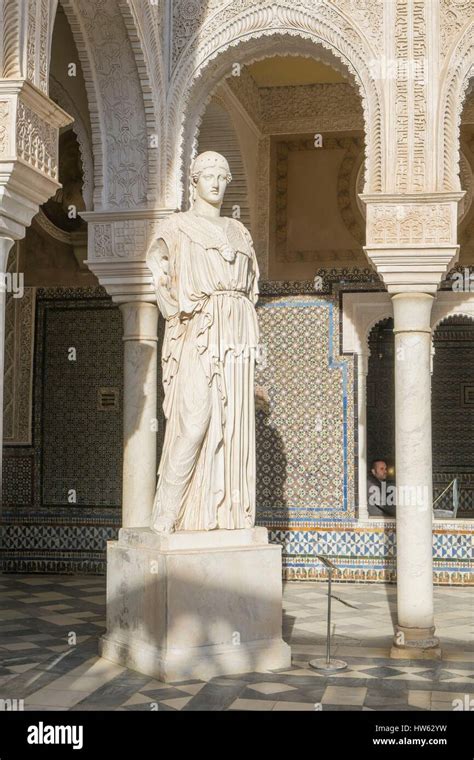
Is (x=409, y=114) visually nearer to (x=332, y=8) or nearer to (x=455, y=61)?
(x=455, y=61)

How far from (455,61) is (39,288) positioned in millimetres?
4243

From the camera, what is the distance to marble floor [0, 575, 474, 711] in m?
3.85

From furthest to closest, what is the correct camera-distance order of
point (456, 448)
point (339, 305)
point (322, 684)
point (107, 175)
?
point (456, 448)
point (339, 305)
point (107, 175)
point (322, 684)

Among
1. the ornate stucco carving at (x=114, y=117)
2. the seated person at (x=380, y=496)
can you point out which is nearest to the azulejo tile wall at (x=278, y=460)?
the seated person at (x=380, y=496)

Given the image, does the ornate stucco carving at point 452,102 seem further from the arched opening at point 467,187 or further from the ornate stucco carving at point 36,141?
the arched opening at point 467,187

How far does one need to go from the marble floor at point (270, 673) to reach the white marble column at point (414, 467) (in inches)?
10.6

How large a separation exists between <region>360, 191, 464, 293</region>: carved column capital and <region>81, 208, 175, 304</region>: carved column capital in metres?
1.41

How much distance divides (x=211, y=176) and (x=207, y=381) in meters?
0.99

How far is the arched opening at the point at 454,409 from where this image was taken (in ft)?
29.5

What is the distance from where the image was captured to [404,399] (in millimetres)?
5234

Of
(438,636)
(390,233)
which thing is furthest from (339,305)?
(438,636)

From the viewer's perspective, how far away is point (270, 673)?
14.1ft

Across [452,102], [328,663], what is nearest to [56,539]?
[328,663]

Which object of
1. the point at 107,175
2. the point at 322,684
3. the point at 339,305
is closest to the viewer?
the point at 322,684
